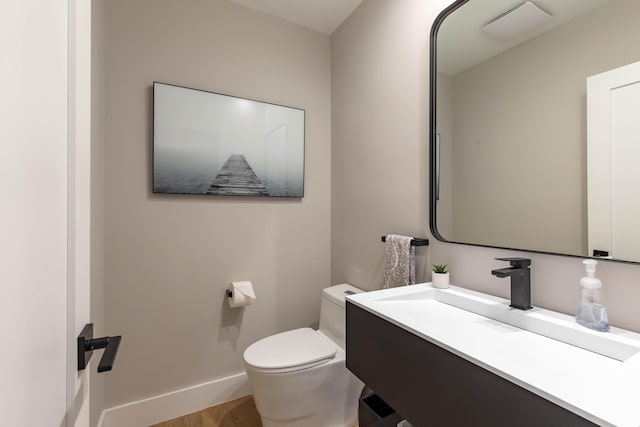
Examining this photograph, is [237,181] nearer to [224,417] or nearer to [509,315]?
[224,417]

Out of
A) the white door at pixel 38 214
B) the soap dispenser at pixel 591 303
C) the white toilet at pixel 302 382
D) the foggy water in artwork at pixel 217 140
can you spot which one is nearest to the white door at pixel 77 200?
the white door at pixel 38 214

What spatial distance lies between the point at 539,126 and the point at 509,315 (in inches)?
25.4

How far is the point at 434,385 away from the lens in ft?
2.50

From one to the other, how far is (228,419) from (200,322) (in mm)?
579

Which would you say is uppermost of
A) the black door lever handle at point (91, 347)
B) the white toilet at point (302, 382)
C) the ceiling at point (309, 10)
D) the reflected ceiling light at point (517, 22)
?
the ceiling at point (309, 10)

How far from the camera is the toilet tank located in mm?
1658

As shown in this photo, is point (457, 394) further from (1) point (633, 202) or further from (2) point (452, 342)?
(1) point (633, 202)

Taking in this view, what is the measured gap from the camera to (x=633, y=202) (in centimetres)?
78

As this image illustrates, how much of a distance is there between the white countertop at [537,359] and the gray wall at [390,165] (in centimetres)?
→ 15

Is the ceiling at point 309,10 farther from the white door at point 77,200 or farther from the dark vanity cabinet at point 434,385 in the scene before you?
the dark vanity cabinet at point 434,385

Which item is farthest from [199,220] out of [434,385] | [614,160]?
[614,160]

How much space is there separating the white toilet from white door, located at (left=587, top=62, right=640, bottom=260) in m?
1.20

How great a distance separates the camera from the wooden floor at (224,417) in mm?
1648

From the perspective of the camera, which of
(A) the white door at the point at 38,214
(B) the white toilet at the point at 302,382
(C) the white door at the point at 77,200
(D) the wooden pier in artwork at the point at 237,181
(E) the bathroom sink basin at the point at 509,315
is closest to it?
(A) the white door at the point at 38,214
